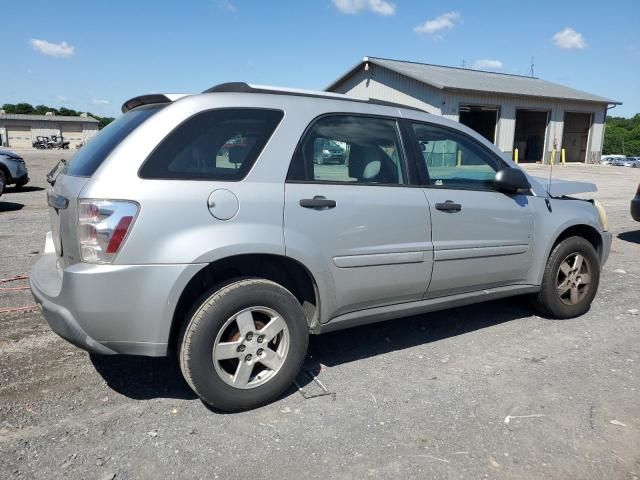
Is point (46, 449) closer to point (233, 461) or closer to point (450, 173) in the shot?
point (233, 461)

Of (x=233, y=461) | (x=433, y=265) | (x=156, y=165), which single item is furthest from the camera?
(x=433, y=265)

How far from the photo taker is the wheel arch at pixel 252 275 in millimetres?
3002

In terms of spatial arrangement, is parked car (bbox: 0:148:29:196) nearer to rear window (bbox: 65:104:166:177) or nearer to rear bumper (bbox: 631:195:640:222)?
rear window (bbox: 65:104:166:177)

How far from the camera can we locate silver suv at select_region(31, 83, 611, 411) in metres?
2.76

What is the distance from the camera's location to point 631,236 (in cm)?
912

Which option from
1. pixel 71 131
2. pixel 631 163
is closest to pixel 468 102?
pixel 631 163

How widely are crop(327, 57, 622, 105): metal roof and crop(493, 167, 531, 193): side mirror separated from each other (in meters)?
23.2

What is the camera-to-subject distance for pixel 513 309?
16.7ft

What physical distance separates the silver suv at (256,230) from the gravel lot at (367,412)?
0.35 m

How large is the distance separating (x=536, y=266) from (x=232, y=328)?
2.73 metres

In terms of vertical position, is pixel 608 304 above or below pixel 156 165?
below

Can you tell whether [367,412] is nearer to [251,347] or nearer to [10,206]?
[251,347]

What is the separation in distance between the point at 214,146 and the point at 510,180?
7.50 feet

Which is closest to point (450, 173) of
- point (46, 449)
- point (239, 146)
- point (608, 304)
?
point (239, 146)
